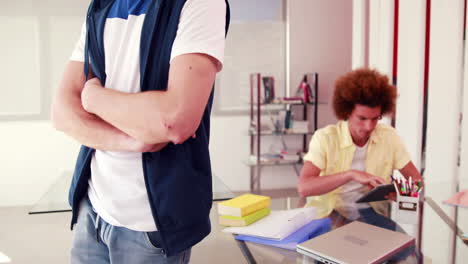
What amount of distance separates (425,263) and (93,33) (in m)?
1.04

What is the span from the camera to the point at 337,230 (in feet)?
4.25

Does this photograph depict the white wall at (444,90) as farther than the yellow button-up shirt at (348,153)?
Yes

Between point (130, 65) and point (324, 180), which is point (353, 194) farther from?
point (130, 65)

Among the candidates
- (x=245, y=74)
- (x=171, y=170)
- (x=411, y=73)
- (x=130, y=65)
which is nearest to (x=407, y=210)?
(x=171, y=170)

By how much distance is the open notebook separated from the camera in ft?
4.30

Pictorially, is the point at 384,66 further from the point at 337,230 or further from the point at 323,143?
the point at 337,230

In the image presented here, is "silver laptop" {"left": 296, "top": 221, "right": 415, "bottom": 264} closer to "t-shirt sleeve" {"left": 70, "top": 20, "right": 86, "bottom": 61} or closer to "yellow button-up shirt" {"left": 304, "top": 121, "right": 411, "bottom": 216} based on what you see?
"t-shirt sleeve" {"left": 70, "top": 20, "right": 86, "bottom": 61}

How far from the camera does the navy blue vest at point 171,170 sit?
842mm

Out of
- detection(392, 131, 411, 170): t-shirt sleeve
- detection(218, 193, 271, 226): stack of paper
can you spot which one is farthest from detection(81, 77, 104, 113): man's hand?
detection(392, 131, 411, 170): t-shirt sleeve

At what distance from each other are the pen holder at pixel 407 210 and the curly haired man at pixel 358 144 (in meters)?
0.52

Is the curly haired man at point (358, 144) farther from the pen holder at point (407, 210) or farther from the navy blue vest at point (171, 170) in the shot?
the navy blue vest at point (171, 170)

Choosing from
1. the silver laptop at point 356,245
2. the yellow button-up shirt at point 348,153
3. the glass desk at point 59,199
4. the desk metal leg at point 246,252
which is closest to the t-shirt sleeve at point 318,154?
the yellow button-up shirt at point 348,153

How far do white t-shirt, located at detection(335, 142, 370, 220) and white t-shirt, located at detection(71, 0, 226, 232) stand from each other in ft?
2.87

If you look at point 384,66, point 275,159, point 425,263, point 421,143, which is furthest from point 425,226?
point 275,159
